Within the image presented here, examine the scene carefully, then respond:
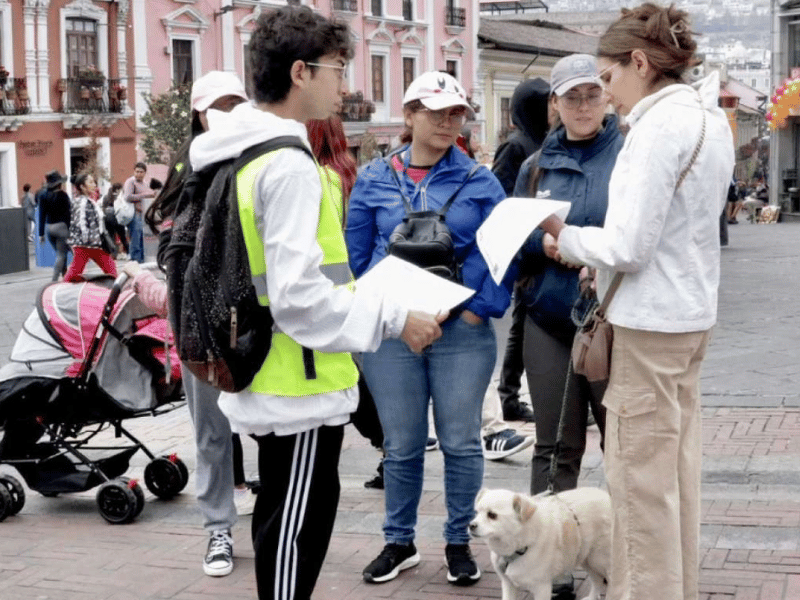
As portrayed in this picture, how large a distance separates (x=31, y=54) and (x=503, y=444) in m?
30.3

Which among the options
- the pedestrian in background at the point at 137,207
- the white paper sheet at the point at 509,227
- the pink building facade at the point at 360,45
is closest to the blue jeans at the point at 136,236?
the pedestrian in background at the point at 137,207

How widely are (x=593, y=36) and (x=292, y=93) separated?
6422 centimetres

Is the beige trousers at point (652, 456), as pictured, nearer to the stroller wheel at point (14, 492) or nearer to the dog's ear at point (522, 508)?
the dog's ear at point (522, 508)

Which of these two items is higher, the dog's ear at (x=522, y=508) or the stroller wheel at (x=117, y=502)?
the dog's ear at (x=522, y=508)

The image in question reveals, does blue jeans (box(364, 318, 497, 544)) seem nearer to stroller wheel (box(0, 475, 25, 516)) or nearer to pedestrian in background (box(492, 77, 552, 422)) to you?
pedestrian in background (box(492, 77, 552, 422))

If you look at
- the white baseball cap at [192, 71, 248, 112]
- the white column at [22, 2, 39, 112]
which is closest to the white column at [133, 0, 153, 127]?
the white column at [22, 2, 39, 112]

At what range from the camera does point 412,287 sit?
353 cm

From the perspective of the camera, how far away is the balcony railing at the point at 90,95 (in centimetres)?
3519

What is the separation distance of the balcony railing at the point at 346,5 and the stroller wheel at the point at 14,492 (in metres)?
39.5

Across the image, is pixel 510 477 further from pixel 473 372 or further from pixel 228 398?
pixel 228 398

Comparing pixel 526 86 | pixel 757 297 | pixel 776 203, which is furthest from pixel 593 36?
pixel 526 86

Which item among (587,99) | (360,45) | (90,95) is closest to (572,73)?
(587,99)

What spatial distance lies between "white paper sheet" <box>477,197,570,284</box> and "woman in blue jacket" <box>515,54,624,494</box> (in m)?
0.69

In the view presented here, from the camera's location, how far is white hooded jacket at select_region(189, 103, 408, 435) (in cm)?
322
